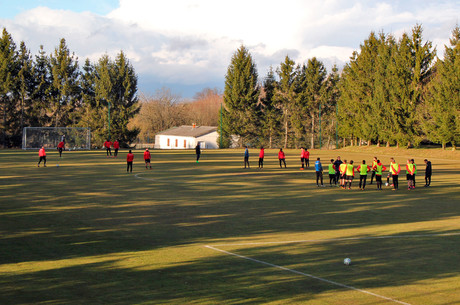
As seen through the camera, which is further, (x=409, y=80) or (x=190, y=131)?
(x=190, y=131)

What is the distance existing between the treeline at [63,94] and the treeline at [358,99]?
1872cm

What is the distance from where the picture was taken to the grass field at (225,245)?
9164mm

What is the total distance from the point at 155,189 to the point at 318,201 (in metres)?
8.90

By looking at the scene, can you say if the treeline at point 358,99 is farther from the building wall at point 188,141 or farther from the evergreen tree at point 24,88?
the evergreen tree at point 24,88

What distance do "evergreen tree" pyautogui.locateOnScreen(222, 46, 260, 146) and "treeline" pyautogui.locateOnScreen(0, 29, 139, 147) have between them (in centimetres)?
1668

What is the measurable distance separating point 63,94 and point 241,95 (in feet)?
99.8

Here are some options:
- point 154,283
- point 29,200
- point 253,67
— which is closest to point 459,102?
point 253,67

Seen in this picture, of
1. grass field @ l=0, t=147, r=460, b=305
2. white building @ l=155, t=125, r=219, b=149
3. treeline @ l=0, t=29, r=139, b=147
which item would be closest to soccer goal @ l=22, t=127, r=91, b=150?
treeline @ l=0, t=29, r=139, b=147

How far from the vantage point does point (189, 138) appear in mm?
95562

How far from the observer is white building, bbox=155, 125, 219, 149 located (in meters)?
95.0

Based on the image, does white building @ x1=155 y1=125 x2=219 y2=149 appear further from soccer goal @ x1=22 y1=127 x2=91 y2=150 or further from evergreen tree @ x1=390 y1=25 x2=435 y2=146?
evergreen tree @ x1=390 y1=25 x2=435 y2=146

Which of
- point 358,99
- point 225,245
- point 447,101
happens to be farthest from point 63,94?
point 225,245

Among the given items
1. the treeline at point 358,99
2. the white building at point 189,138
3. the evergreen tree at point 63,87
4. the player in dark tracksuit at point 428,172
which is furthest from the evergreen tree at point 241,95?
the player in dark tracksuit at point 428,172

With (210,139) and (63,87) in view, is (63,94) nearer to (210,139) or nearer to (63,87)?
(63,87)
